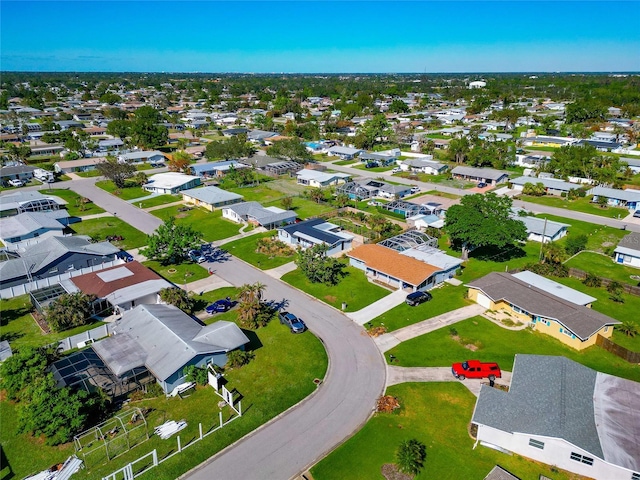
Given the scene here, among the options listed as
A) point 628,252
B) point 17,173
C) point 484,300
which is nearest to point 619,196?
point 628,252

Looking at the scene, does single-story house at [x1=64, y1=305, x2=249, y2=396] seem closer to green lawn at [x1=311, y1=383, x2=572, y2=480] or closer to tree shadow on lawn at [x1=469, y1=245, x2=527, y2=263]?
green lawn at [x1=311, y1=383, x2=572, y2=480]

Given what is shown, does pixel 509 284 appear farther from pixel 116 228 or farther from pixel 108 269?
pixel 116 228

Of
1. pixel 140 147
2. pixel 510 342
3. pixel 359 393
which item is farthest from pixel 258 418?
pixel 140 147

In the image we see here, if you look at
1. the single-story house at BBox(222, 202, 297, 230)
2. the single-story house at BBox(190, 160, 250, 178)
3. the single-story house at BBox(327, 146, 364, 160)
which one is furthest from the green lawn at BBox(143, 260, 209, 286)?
the single-story house at BBox(327, 146, 364, 160)

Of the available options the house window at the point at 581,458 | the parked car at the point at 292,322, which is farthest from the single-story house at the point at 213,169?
the house window at the point at 581,458

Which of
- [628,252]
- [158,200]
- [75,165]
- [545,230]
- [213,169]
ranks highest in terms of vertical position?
[75,165]

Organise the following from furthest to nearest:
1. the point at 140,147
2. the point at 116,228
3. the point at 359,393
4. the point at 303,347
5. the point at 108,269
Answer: the point at 140,147 < the point at 116,228 < the point at 108,269 < the point at 303,347 < the point at 359,393

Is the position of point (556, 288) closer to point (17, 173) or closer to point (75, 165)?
point (17, 173)
